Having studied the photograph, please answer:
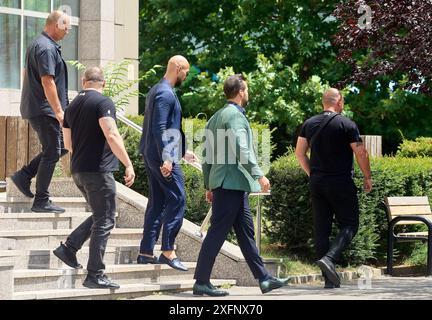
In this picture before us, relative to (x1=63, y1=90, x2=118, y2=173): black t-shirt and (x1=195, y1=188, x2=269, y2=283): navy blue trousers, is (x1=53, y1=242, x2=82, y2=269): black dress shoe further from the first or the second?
(x1=195, y1=188, x2=269, y2=283): navy blue trousers

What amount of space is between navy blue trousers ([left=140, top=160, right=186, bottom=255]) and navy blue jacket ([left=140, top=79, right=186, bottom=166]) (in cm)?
12

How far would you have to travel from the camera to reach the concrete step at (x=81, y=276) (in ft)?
33.6

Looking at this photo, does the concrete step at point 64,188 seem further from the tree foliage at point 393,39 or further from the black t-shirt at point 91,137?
the tree foliage at point 393,39

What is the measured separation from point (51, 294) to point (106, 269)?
0.92m

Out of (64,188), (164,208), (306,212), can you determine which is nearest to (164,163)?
(164,208)

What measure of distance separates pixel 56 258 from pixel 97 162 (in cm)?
118

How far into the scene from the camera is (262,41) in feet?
95.8

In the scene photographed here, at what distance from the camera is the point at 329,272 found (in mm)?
11617

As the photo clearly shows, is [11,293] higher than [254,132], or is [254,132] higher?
[254,132]

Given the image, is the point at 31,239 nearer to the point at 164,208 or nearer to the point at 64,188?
the point at 164,208

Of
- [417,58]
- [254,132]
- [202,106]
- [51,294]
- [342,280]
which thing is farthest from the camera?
[202,106]

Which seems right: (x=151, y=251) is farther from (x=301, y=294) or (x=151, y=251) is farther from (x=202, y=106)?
(x=202, y=106)

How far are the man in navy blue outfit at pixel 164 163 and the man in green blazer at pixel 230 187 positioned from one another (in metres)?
0.45

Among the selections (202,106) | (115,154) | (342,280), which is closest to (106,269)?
(115,154)
